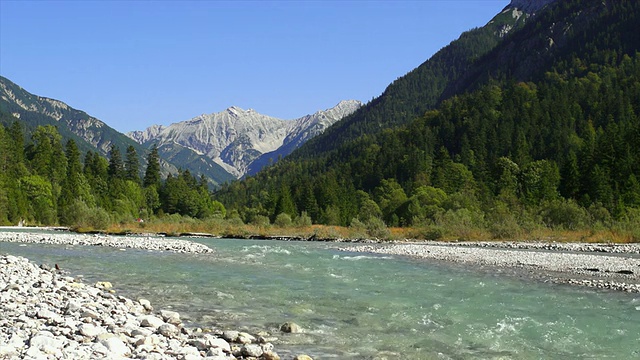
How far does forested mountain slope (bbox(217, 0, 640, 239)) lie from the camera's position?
83.9 meters

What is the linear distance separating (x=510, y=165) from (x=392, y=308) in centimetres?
11240

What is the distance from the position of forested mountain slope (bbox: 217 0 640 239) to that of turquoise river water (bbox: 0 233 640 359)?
43.6 metres

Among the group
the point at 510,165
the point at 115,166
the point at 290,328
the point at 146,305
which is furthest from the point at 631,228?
the point at 115,166

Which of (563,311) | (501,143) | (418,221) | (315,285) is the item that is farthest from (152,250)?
(501,143)

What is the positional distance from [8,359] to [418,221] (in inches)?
3027

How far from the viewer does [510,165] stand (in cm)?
12244

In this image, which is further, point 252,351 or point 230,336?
point 230,336

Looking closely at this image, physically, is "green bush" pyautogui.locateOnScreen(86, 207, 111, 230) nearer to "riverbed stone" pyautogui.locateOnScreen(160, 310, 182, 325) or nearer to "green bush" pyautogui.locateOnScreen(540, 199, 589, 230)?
"green bush" pyautogui.locateOnScreen(540, 199, 589, 230)

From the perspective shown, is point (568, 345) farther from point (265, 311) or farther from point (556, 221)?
point (556, 221)

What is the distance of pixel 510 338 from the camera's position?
1429cm

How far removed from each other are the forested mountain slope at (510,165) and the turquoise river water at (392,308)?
4362 centimetres

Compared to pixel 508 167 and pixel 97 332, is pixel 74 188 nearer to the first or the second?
pixel 508 167

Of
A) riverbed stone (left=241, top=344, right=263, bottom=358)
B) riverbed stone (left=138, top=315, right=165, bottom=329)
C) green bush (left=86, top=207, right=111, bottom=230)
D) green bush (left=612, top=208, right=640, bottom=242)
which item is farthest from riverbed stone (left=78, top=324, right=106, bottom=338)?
green bush (left=86, top=207, right=111, bottom=230)

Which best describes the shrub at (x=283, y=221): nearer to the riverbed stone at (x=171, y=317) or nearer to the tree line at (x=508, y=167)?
the tree line at (x=508, y=167)
